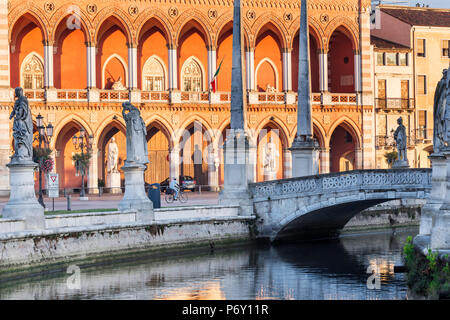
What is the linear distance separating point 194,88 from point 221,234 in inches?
1020

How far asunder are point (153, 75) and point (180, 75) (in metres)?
1.54

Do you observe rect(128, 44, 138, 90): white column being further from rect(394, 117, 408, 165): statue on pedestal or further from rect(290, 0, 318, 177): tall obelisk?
rect(290, 0, 318, 177): tall obelisk

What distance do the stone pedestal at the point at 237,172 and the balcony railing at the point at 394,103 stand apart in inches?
1068

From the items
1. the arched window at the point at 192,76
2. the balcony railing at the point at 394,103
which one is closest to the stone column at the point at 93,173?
the arched window at the point at 192,76

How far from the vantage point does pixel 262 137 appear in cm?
5797

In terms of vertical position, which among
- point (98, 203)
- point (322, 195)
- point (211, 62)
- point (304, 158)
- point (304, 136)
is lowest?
point (98, 203)

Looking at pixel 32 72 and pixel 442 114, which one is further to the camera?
pixel 32 72

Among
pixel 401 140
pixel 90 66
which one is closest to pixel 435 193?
pixel 401 140

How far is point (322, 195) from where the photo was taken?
3198 centimetres

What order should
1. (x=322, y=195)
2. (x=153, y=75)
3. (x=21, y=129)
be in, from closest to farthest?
1. (x=21, y=129)
2. (x=322, y=195)
3. (x=153, y=75)

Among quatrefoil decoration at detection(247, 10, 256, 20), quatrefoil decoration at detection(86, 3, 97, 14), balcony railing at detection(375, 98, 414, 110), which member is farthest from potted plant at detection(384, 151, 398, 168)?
quatrefoil decoration at detection(86, 3, 97, 14)

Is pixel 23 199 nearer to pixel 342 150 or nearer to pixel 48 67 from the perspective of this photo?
pixel 48 67

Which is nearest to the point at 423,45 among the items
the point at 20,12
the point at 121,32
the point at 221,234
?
the point at 121,32
